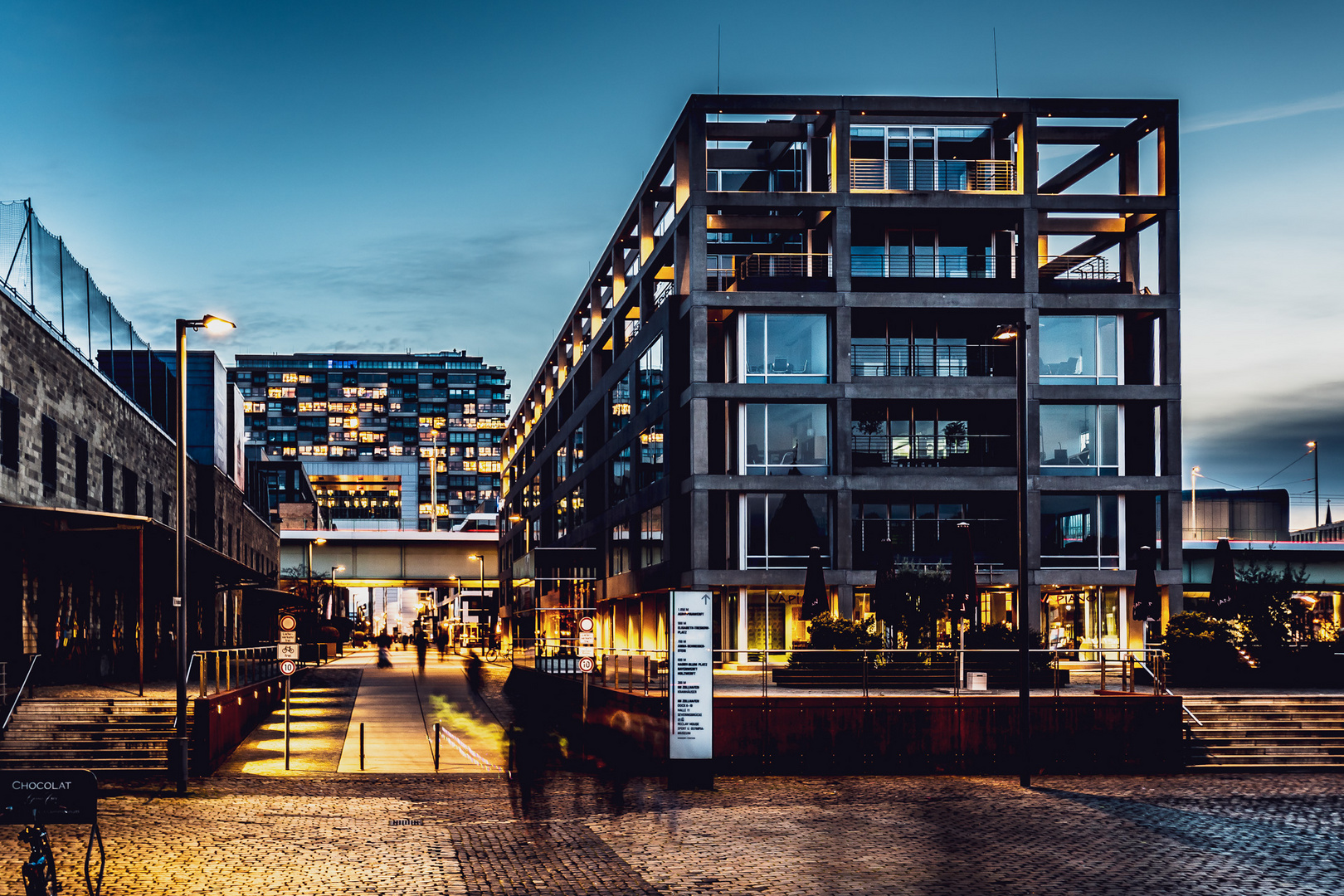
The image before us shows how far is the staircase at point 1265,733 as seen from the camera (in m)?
24.1

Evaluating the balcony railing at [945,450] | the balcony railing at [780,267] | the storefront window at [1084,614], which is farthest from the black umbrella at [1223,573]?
the balcony railing at [780,267]

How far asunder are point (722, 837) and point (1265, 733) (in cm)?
1377

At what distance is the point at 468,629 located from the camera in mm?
146625

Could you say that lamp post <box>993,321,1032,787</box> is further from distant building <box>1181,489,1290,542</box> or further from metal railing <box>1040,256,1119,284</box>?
distant building <box>1181,489,1290,542</box>

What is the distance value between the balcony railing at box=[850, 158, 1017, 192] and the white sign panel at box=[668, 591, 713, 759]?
93.5 ft

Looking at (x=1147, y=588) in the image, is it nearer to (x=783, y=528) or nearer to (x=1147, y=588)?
(x=1147, y=588)

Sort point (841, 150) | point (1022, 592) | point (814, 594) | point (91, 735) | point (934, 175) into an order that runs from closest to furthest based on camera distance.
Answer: point (1022, 592) → point (91, 735) → point (814, 594) → point (841, 150) → point (934, 175)

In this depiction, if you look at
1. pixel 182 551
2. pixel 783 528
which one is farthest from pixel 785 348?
pixel 182 551

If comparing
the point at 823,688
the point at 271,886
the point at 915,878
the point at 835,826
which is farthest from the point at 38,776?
the point at 823,688

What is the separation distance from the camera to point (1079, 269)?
49.3m

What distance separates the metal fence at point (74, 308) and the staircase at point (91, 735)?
28.2 ft

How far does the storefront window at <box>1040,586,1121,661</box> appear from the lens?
46375mm

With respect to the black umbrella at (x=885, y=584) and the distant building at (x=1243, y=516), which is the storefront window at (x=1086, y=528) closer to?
the black umbrella at (x=885, y=584)

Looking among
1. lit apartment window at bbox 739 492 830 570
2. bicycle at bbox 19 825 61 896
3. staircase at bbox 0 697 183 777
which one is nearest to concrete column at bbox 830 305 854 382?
lit apartment window at bbox 739 492 830 570
